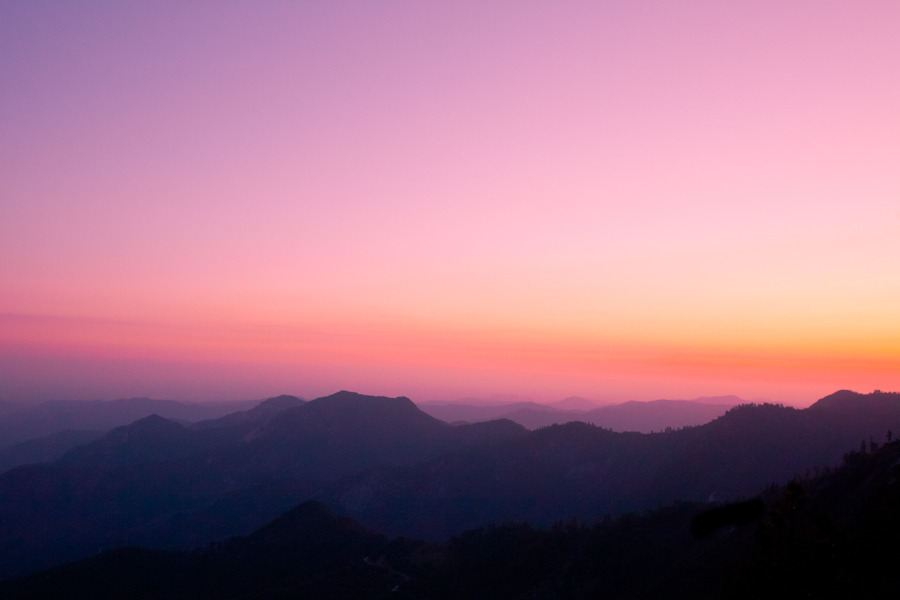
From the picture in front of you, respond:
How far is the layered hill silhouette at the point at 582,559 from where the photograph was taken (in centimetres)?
2000

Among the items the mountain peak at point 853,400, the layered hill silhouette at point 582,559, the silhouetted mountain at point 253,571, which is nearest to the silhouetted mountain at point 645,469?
the mountain peak at point 853,400

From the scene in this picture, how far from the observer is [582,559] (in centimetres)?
7238

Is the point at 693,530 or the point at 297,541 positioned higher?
the point at 693,530

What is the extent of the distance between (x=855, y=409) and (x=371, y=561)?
115 metres

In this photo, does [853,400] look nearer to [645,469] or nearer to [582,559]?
[645,469]

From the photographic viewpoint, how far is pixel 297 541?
11900 centimetres

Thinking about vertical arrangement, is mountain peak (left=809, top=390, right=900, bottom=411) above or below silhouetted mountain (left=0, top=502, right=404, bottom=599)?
above

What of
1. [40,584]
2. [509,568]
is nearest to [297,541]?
[40,584]

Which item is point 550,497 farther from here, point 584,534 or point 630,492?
point 584,534

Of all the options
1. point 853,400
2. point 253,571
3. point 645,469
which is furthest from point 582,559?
point 853,400

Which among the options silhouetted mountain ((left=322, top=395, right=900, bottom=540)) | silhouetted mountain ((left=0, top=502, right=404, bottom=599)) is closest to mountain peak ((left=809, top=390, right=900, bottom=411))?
silhouetted mountain ((left=322, top=395, right=900, bottom=540))

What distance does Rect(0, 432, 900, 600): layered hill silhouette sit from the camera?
65.6ft

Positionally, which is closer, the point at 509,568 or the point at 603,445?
the point at 509,568

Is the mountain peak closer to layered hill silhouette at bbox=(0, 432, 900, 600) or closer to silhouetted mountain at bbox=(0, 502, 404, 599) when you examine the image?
layered hill silhouette at bbox=(0, 432, 900, 600)
